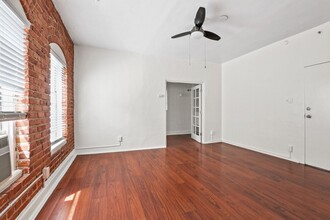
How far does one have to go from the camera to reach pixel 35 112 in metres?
1.66

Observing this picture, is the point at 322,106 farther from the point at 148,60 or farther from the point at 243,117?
the point at 148,60

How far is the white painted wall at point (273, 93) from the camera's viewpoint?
2.96 meters

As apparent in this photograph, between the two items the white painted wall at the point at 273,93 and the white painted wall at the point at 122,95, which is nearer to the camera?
the white painted wall at the point at 273,93

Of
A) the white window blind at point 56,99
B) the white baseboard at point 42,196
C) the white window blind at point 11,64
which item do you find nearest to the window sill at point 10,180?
the white baseboard at point 42,196

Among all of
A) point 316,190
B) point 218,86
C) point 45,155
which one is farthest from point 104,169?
point 218,86

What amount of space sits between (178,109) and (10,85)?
572 cm

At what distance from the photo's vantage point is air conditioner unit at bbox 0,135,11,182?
1228mm

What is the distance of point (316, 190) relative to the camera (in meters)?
2.02

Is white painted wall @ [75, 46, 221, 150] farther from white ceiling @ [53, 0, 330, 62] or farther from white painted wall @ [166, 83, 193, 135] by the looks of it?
white painted wall @ [166, 83, 193, 135]

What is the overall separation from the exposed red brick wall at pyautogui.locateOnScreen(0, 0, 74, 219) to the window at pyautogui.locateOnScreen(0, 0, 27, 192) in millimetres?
53

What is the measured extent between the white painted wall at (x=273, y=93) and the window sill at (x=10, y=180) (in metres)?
4.33

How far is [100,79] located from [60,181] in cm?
231

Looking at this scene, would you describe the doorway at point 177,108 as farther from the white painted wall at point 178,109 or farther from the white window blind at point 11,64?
the white window blind at point 11,64

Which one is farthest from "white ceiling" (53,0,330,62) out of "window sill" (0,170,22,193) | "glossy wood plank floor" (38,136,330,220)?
"glossy wood plank floor" (38,136,330,220)
